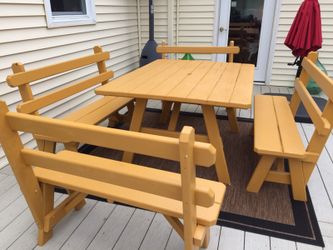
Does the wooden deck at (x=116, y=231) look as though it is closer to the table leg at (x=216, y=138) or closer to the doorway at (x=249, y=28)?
the table leg at (x=216, y=138)

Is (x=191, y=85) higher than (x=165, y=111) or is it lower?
higher

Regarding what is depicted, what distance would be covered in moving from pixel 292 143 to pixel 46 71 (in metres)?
1.82

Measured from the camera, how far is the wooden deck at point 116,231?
1.54m

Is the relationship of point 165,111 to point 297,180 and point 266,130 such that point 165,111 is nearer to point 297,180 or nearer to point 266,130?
point 266,130

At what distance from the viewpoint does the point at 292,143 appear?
71.9 inches

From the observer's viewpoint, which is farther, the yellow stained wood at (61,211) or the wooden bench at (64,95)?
the wooden bench at (64,95)

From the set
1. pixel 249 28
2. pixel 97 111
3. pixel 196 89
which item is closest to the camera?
pixel 196 89

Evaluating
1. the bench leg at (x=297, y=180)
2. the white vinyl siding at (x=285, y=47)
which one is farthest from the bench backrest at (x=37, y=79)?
the white vinyl siding at (x=285, y=47)

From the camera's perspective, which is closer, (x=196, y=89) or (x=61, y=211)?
(x=61, y=211)

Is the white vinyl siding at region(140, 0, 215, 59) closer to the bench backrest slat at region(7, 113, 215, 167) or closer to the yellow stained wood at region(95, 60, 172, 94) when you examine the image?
the yellow stained wood at region(95, 60, 172, 94)

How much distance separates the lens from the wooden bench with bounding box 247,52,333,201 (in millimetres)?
1708

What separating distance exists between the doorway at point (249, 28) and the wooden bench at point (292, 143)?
230cm

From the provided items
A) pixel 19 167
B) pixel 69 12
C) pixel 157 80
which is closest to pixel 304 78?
pixel 157 80

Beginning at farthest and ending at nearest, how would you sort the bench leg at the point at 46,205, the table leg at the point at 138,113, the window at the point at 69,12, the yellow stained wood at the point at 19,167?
the window at the point at 69,12
the table leg at the point at 138,113
the bench leg at the point at 46,205
the yellow stained wood at the point at 19,167
